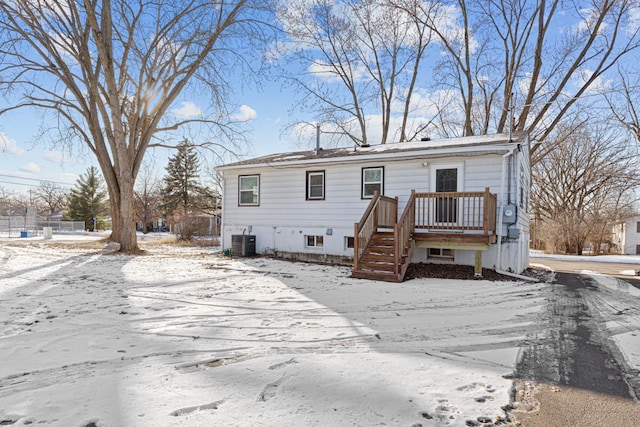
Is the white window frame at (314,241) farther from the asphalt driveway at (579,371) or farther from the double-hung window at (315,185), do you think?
the asphalt driveway at (579,371)

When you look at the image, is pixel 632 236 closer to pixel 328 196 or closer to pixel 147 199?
pixel 328 196

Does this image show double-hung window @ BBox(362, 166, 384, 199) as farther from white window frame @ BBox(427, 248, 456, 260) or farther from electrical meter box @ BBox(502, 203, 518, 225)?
electrical meter box @ BBox(502, 203, 518, 225)

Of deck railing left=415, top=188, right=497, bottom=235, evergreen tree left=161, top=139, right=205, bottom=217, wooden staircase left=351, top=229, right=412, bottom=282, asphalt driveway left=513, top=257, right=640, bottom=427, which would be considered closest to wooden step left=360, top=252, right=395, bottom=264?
wooden staircase left=351, top=229, right=412, bottom=282

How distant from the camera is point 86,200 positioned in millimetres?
38844

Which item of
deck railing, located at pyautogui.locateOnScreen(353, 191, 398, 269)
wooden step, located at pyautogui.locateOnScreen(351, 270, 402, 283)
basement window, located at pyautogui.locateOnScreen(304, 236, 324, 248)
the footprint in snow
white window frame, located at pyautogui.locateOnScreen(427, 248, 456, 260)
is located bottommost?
the footprint in snow

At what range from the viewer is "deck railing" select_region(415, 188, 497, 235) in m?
8.42

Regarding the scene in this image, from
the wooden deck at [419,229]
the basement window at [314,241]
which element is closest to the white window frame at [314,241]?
the basement window at [314,241]

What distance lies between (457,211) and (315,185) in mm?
4565

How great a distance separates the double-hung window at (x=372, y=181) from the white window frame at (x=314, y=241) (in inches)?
82.4

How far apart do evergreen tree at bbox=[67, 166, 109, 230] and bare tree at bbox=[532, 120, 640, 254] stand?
4247 centimetres

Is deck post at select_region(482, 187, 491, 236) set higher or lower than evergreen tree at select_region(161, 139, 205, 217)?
lower

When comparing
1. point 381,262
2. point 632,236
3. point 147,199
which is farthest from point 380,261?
point 147,199

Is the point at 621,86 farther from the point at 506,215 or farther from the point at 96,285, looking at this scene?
the point at 96,285

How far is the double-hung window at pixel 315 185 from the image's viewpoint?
38.0 ft
